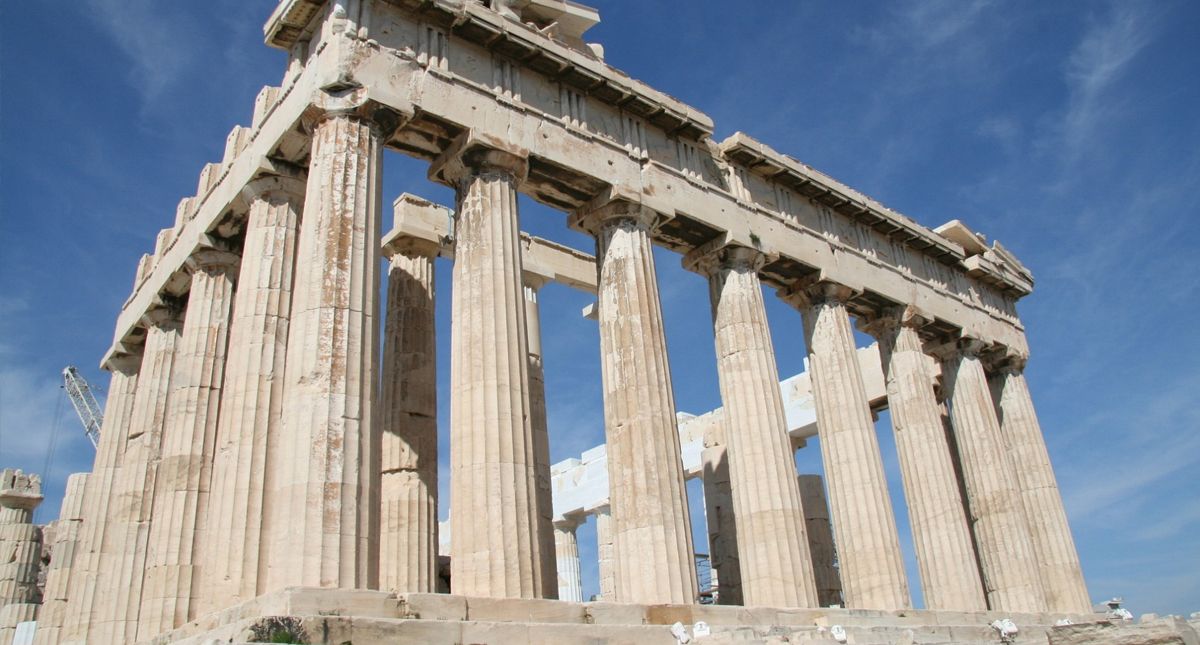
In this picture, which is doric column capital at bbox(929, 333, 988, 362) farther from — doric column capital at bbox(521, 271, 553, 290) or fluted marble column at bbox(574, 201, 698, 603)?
fluted marble column at bbox(574, 201, 698, 603)

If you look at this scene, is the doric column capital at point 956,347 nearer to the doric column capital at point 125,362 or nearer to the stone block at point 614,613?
the stone block at point 614,613

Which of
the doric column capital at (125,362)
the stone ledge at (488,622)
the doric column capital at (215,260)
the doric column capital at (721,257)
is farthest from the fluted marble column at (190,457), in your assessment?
the doric column capital at (721,257)

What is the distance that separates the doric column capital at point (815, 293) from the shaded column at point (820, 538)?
5396mm

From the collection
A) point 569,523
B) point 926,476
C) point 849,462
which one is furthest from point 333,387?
point 569,523

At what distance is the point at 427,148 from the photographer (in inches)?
723

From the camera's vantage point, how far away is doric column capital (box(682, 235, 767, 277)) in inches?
878

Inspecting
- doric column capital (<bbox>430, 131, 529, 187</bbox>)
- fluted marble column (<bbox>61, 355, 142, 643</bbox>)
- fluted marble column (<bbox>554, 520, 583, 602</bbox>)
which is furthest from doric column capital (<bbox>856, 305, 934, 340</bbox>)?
fluted marble column (<bbox>61, 355, 142, 643</bbox>)

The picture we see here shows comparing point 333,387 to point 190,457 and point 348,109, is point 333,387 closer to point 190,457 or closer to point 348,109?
point 348,109

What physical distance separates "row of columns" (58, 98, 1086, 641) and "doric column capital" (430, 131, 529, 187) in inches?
1.7

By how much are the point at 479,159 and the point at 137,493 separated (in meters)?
10.6

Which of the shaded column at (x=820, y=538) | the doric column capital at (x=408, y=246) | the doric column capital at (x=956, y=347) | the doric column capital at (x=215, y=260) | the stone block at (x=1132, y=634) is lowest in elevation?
the stone block at (x=1132, y=634)

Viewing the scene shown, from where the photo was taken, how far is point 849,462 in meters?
22.5

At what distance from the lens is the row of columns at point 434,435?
46.7 feet

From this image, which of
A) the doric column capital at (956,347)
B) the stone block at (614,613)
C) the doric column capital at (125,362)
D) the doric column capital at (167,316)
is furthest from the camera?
the doric column capital at (956,347)
